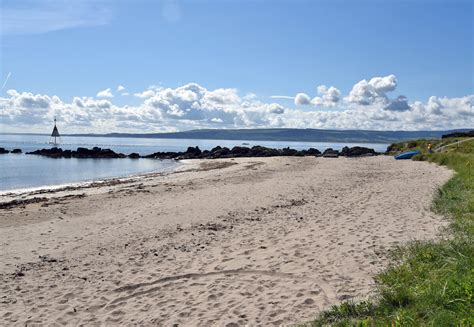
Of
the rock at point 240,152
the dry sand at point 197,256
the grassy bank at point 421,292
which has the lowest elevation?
the rock at point 240,152

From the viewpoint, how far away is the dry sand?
6125 mm

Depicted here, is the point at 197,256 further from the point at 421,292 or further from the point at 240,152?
the point at 240,152

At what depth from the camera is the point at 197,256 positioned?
8.69 m

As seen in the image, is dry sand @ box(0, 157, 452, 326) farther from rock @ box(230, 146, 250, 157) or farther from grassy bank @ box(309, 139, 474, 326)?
rock @ box(230, 146, 250, 157)

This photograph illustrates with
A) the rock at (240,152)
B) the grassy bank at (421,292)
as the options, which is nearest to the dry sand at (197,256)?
the grassy bank at (421,292)

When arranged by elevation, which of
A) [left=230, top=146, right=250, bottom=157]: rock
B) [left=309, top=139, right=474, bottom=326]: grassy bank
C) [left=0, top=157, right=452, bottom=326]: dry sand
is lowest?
[left=230, top=146, right=250, bottom=157]: rock

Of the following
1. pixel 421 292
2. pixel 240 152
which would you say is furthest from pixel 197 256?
pixel 240 152

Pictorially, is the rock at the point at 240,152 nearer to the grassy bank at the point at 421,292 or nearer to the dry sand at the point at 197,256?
the dry sand at the point at 197,256

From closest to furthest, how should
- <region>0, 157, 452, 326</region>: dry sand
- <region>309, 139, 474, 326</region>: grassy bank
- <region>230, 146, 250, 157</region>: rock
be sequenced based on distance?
<region>309, 139, 474, 326</region>: grassy bank, <region>0, 157, 452, 326</region>: dry sand, <region>230, 146, 250, 157</region>: rock

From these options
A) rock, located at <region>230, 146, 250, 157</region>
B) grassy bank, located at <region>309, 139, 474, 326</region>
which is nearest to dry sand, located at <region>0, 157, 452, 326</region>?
grassy bank, located at <region>309, 139, 474, 326</region>

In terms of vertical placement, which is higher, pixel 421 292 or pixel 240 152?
pixel 421 292

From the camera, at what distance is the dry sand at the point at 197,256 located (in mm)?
6125

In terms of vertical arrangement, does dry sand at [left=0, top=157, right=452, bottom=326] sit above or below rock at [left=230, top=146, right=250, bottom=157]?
above

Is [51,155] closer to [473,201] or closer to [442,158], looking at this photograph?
[442,158]
